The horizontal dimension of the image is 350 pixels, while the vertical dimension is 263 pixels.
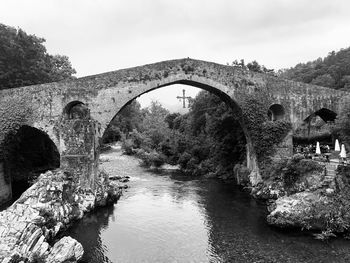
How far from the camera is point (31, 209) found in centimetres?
1288

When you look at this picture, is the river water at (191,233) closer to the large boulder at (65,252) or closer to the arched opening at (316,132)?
the large boulder at (65,252)

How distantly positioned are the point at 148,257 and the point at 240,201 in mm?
8125

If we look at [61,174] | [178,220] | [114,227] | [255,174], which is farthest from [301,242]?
[61,174]

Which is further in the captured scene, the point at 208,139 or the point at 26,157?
the point at 208,139

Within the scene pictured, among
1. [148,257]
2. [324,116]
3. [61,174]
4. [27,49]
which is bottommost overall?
[148,257]

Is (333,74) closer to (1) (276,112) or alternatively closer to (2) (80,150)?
(1) (276,112)

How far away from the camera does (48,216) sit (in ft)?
43.6

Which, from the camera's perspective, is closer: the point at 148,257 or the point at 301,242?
the point at 148,257

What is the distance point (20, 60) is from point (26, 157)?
6507mm

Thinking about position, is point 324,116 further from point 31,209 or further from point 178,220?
point 31,209

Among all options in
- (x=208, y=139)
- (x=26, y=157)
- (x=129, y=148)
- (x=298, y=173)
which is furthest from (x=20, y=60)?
(x=298, y=173)

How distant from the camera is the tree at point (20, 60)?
75.7 ft

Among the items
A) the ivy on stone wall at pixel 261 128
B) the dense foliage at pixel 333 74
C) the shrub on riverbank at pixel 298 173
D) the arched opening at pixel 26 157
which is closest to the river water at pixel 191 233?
the shrub on riverbank at pixel 298 173

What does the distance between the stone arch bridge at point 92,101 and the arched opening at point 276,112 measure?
1.28 meters
